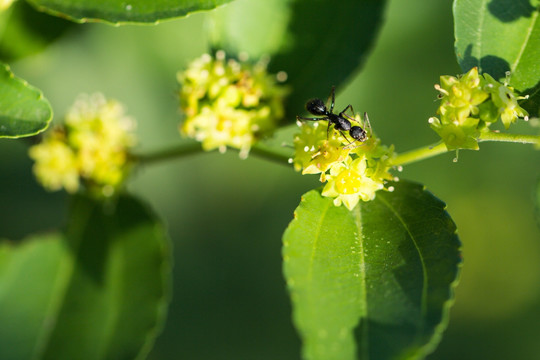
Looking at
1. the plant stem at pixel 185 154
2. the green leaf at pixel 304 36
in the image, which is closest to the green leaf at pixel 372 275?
the plant stem at pixel 185 154

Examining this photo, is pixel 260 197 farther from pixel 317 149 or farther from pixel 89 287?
pixel 317 149

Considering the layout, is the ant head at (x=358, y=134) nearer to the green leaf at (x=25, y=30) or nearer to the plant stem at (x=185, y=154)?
the plant stem at (x=185, y=154)

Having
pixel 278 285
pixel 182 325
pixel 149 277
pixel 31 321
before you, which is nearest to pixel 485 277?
pixel 278 285

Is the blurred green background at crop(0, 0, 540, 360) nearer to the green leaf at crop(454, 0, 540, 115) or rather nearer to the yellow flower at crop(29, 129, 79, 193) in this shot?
the yellow flower at crop(29, 129, 79, 193)

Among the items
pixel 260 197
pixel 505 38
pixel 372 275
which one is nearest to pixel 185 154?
pixel 372 275

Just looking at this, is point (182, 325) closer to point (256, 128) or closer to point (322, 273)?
point (256, 128)

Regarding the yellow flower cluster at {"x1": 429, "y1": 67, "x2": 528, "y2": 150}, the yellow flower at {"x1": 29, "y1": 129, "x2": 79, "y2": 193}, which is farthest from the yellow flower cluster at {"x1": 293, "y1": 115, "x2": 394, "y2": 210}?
the yellow flower at {"x1": 29, "y1": 129, "x2": 79, "y2": 193}
